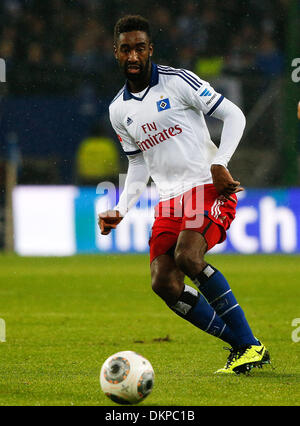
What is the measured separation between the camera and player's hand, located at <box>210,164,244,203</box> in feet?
15.7

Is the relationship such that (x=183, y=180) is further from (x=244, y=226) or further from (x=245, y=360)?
(x=244, y=226)

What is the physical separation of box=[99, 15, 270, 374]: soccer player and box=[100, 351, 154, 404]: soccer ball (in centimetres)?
81

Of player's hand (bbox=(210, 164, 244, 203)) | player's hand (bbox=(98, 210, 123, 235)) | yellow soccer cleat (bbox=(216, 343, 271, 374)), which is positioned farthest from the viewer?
player's hand (bbox=(98, 210, 123, 235))

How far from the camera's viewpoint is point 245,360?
4.90m

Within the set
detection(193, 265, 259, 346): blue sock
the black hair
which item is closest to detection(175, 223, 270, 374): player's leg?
detection(193, 265, 259, 346): blue sock

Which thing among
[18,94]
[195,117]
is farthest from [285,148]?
[195,117]

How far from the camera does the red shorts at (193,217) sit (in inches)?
197

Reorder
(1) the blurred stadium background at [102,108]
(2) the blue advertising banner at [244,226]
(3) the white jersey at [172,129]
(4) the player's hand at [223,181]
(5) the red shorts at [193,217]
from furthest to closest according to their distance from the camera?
(1) the blurred stadium background at [102,108] → (2) the blue advertising banner at [244,226] → (3) the white jersey at [172,129] → (5) the red shorts at [193,217] → (4) the player's hand at [223,181]

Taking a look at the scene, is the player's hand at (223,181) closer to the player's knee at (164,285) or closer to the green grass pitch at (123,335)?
the player's knee at (164,285)

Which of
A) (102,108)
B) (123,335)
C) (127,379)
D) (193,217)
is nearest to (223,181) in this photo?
(193,217)

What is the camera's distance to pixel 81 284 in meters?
10.2

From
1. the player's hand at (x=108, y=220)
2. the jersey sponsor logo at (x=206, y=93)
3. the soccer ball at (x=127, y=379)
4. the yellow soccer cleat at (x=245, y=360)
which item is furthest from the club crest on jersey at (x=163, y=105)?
the soccer ball at (x=127, y=379)

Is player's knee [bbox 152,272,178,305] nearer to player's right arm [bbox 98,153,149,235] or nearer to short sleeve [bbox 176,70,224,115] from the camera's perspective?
player's right arm [bbox 98,153,149,235]

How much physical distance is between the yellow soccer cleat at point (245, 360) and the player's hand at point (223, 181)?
2.91 feet
